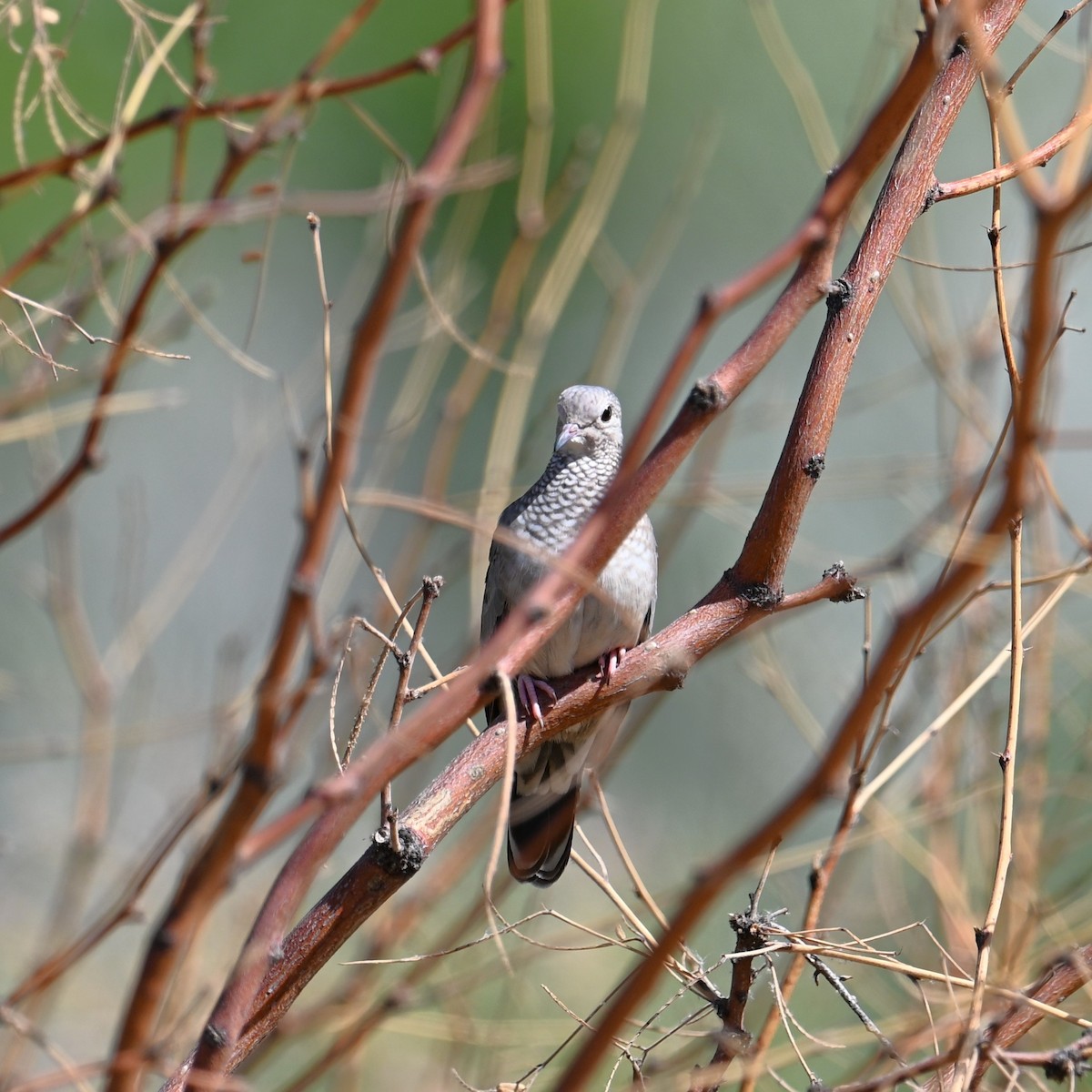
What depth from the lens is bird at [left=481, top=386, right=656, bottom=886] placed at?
244 cm

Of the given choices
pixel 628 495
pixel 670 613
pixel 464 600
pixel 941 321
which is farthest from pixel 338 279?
pixel 628 495

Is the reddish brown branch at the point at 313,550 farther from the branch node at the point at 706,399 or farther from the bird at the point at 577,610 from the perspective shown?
the bird at the point at 577,610

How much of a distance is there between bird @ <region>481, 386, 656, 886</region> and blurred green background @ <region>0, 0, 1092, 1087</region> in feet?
0.68

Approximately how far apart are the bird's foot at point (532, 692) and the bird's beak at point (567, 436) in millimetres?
497

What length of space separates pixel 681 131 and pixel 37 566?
3.41 m

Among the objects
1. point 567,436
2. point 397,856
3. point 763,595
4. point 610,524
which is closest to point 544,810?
point 567,436

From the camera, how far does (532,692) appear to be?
7.39 ft

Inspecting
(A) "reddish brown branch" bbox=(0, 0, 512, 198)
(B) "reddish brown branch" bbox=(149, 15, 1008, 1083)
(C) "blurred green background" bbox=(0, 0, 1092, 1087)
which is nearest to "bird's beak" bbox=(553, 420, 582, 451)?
(C) "blurred green background" bbox=(0, 0, 1092, 1087)

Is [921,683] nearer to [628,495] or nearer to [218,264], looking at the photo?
[628,495]

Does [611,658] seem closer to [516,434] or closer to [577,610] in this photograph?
[577,610]

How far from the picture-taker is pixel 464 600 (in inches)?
218

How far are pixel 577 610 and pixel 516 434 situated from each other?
57 centimetres

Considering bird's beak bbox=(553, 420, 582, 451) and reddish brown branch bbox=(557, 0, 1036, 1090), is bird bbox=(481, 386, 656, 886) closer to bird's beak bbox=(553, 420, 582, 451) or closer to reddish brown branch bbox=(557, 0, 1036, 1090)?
bird's beak bbox=(553, 420, 582, 451)

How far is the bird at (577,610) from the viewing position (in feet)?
8.00
